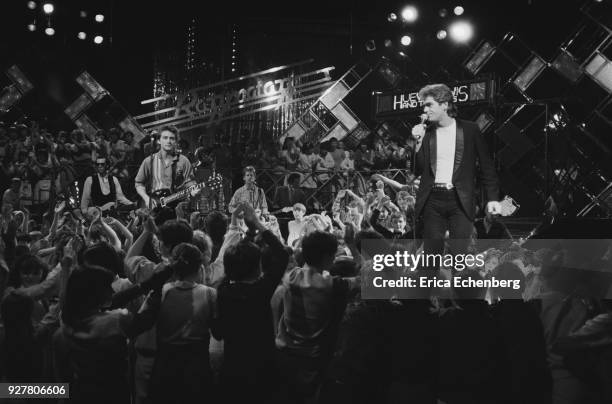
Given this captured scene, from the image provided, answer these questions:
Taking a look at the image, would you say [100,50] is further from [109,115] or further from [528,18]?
[528,18]

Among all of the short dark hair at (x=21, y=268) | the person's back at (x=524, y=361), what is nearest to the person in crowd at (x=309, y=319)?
the person's back at (x=524, y=361)

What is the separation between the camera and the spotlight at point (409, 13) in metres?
15.7

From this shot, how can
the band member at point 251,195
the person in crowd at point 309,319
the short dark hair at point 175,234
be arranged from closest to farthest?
1. the person in crowd at point 309,319
2. the short dark hair at point 175,234
3. the band member at point 251,195

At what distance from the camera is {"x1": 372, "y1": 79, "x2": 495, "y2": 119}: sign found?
12.7m

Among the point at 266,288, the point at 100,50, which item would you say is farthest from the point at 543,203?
the point at 100,50

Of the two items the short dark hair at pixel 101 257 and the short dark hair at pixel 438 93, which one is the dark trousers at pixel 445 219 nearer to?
the short dark hair at pixel 438 93

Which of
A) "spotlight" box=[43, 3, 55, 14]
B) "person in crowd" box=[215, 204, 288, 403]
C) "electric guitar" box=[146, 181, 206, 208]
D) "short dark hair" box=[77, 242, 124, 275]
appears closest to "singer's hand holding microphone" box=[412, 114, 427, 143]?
"person in crowd" box=[215, 204, 288, 403]

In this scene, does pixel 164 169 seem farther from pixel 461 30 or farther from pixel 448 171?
pixel 461 30

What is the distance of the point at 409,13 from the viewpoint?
617 inches

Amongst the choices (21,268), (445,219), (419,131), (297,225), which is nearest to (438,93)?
(419,131)

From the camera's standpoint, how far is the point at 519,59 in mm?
15586

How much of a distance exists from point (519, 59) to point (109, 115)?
10279mm

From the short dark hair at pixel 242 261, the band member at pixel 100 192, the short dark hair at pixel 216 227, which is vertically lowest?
the short dark hair at pixel 242 261

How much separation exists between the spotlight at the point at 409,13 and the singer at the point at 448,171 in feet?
36.5
